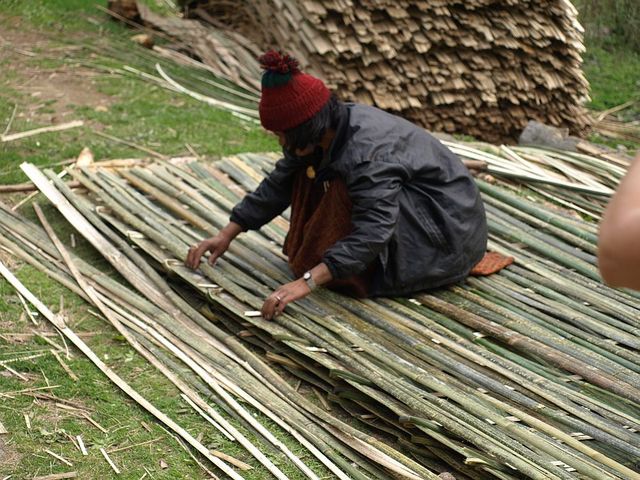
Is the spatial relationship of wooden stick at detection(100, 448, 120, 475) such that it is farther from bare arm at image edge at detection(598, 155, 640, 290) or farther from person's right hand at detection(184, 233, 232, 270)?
bare arm at image edge at detection(598, 155, 640, 290)

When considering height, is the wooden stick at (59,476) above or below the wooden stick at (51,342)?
above

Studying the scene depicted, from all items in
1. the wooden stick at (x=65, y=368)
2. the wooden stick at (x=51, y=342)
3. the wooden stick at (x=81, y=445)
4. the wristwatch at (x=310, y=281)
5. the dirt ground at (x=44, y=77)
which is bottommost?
the wooden stick at (x=51, y=342)

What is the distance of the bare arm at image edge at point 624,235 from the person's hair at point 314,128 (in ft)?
8.09

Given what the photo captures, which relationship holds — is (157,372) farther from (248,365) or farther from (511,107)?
(511,107)

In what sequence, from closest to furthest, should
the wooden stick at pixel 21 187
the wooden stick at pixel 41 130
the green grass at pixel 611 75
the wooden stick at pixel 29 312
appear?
the wooden stick at pixel 29 312 < the wooden stick at pixel 21 187 < the wooden stick at pixel 41 130 < the green grass at pixel 611 75

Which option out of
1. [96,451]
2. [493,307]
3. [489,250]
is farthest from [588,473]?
[489,250]

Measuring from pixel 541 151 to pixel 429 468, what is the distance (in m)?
2.98

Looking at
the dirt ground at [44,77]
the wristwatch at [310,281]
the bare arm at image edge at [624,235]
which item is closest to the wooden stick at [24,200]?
the dirt ground at [44,77]

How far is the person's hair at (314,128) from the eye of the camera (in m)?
3.12

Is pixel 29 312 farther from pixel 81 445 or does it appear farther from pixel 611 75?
pixel 611 75

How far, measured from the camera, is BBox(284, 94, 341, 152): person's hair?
312cm

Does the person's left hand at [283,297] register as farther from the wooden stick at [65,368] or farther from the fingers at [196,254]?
the wooden stick at [65,368]

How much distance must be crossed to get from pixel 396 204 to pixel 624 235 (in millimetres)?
2445

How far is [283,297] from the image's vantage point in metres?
3.10
